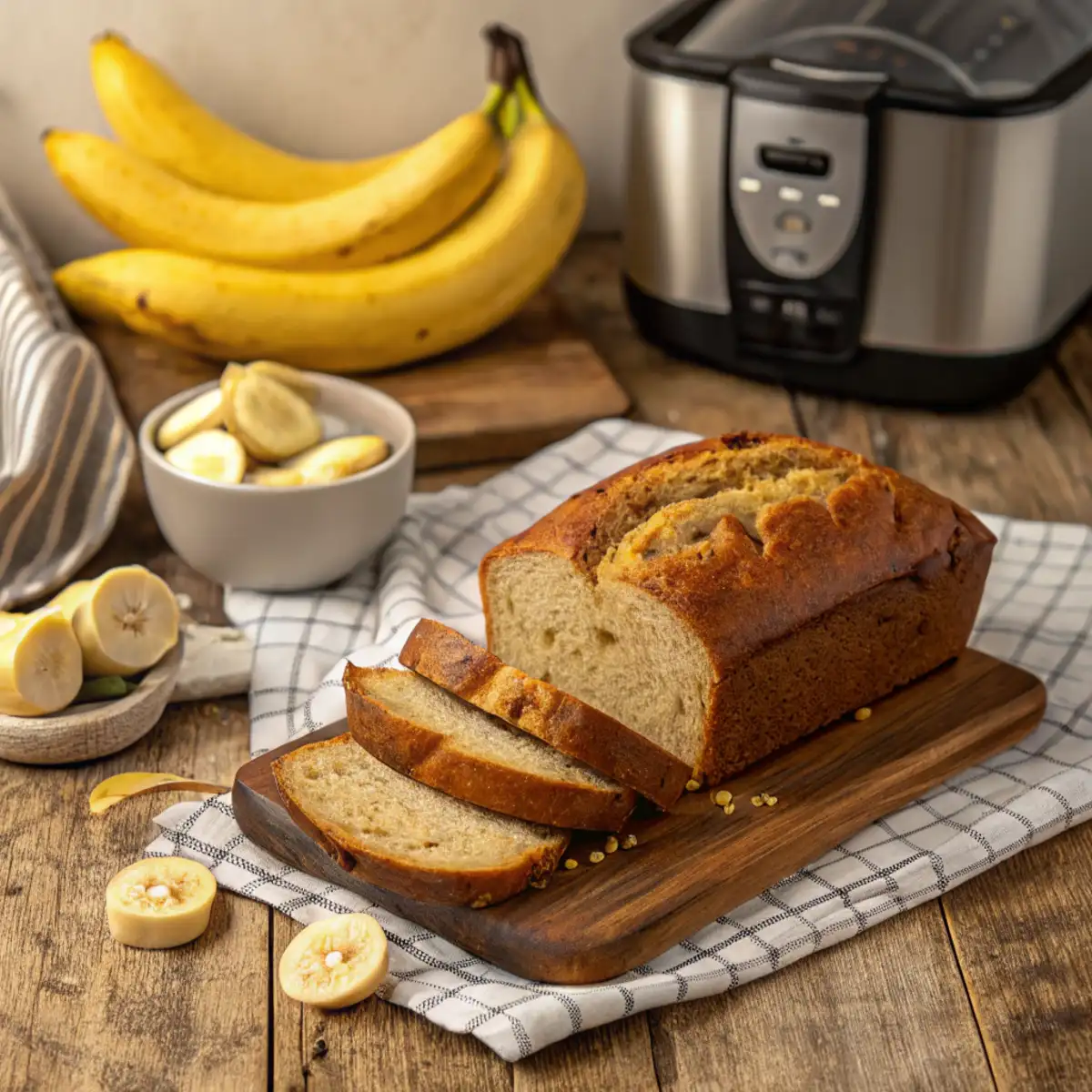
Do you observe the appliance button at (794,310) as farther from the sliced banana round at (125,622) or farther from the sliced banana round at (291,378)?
the sliced banana round at (125,622)

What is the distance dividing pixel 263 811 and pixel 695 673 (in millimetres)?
450

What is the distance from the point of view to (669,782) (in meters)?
1.51

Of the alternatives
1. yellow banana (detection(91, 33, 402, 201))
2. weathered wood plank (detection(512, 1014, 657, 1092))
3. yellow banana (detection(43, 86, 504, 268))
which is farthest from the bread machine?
weathered wood plank (detection(512, 1014, 657, 1092))

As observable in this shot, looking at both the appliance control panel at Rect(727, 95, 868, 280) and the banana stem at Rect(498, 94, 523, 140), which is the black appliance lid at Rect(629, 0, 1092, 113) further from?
the banana stem at Rect(498, 94, 523, 140)

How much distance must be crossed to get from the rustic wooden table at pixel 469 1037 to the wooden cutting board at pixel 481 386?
2.70 feet

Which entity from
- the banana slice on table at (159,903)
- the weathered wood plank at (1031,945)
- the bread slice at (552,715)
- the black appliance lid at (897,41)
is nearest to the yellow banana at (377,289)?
the black appliance lid at (897,41)

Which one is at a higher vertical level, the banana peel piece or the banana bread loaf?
the banana bread loaf

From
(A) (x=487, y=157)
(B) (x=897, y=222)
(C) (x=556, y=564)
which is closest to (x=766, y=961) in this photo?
(C) (x=556, y=564)

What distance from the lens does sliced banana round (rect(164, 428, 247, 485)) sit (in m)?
1.91

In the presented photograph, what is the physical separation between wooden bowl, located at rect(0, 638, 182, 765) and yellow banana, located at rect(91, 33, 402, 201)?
1.17 metres

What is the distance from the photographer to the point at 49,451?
2.05 meters

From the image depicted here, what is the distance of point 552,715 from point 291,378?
0.77 m

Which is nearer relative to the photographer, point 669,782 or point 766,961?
point 766,961

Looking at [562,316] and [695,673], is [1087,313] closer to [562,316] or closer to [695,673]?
[562,316]
